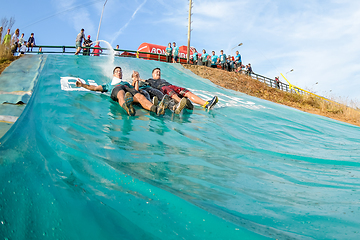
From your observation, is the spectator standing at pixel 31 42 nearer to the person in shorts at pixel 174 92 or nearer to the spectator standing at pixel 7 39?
the spectator standing at pixel 7 39

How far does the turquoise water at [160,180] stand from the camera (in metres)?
1.58

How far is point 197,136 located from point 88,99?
8.57 feet

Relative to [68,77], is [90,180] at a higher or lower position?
lower

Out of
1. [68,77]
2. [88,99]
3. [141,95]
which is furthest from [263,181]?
[68,77]

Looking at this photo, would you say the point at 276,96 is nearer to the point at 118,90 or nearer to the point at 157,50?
the point at 157,50

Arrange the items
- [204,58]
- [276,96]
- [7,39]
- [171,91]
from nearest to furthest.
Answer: [171,91]
[7,39]
[276,96]
[204,58]

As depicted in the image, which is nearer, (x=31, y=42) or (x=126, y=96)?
(x=126, y=96)

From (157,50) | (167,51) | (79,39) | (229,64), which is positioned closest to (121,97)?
(79,39)

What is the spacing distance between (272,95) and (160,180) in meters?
15.6

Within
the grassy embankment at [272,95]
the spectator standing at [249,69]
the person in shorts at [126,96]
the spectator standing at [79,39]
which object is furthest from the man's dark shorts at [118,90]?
the spectator standing at [249,69]

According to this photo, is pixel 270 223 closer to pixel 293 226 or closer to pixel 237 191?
pixel 293 226

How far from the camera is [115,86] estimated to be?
5.67 metres

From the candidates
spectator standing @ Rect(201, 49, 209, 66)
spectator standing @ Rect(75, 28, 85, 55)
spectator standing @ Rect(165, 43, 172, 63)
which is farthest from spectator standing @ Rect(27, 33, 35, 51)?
spectator standing @ Rect(201, 49, 209, 66)

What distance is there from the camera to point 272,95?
16.4 m
